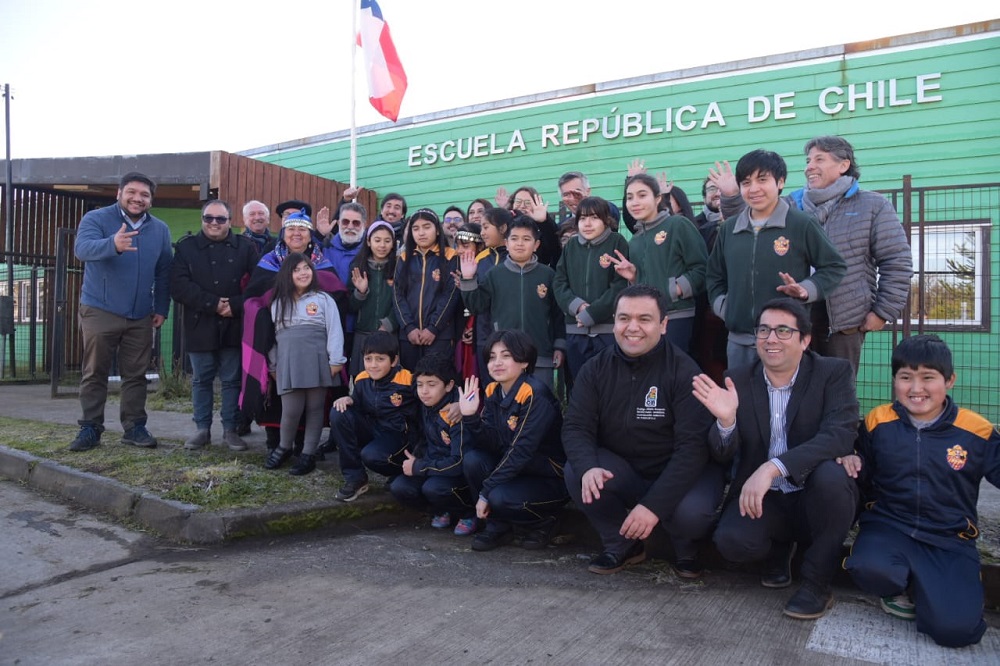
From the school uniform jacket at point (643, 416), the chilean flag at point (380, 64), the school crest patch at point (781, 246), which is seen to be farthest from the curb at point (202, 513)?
the chilean flag at point (380, 64)

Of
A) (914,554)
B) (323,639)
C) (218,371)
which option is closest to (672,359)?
(914,554)

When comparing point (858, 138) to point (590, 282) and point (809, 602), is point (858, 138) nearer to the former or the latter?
point (590, 282)

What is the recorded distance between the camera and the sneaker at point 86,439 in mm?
5836

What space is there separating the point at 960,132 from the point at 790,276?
535 cm

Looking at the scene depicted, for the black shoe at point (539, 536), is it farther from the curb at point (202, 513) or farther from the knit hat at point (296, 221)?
the knit hat at point (296, 221)

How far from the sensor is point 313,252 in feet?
19.7

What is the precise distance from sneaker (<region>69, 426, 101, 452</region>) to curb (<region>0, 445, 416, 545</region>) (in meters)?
0.50

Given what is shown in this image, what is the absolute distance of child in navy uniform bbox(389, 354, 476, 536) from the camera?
14.5 feet

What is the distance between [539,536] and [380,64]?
9569 mm

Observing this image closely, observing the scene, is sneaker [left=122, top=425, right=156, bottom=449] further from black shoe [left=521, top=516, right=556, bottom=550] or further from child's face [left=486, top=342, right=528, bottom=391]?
black shoe [left=521, top=516, right=556, bottom=550]

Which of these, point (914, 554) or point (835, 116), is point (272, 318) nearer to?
point (914, 554)

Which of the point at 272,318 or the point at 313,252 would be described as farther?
the point at 313,252

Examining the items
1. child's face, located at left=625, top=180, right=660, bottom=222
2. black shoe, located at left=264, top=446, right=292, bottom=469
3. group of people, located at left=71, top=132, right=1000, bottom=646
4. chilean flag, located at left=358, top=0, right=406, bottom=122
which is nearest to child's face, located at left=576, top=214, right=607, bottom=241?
group of people, located at left=71, top=132, right=1000, bottom=646

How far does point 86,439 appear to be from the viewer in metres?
5.87
